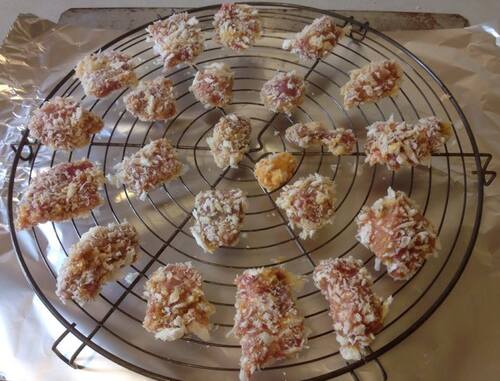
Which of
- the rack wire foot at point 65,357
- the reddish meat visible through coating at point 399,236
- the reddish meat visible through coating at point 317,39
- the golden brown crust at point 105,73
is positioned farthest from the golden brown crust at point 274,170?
the rack wire foot at point 65,357

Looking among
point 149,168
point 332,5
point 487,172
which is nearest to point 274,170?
point 149,168

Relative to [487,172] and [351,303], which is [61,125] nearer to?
[351,303]

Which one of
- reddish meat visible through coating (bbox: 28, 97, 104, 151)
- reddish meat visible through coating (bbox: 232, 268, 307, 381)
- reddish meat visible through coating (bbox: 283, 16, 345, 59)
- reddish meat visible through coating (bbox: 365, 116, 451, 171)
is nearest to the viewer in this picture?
reddish meat visible through coating (bbox: 232, 268, 307, 381)

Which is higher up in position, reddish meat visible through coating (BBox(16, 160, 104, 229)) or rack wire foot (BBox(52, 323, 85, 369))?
reddish meat visible through coating (BBox(16, 160, 104, 229))

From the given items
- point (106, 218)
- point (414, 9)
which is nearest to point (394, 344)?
point (106, 218)

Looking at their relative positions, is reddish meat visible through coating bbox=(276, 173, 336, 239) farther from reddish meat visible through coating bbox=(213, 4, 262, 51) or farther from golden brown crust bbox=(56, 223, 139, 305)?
reddish meat visible through coating bbox=(213, 4, 262, 51)

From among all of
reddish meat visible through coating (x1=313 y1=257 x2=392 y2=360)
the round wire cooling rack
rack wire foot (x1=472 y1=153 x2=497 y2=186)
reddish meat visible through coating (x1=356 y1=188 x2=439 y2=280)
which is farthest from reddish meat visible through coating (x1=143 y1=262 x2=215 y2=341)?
rack wire foot (x1=472 y1=153 x2=497 y2=186)

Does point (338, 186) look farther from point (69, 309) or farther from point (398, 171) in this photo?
point (69, 309)
